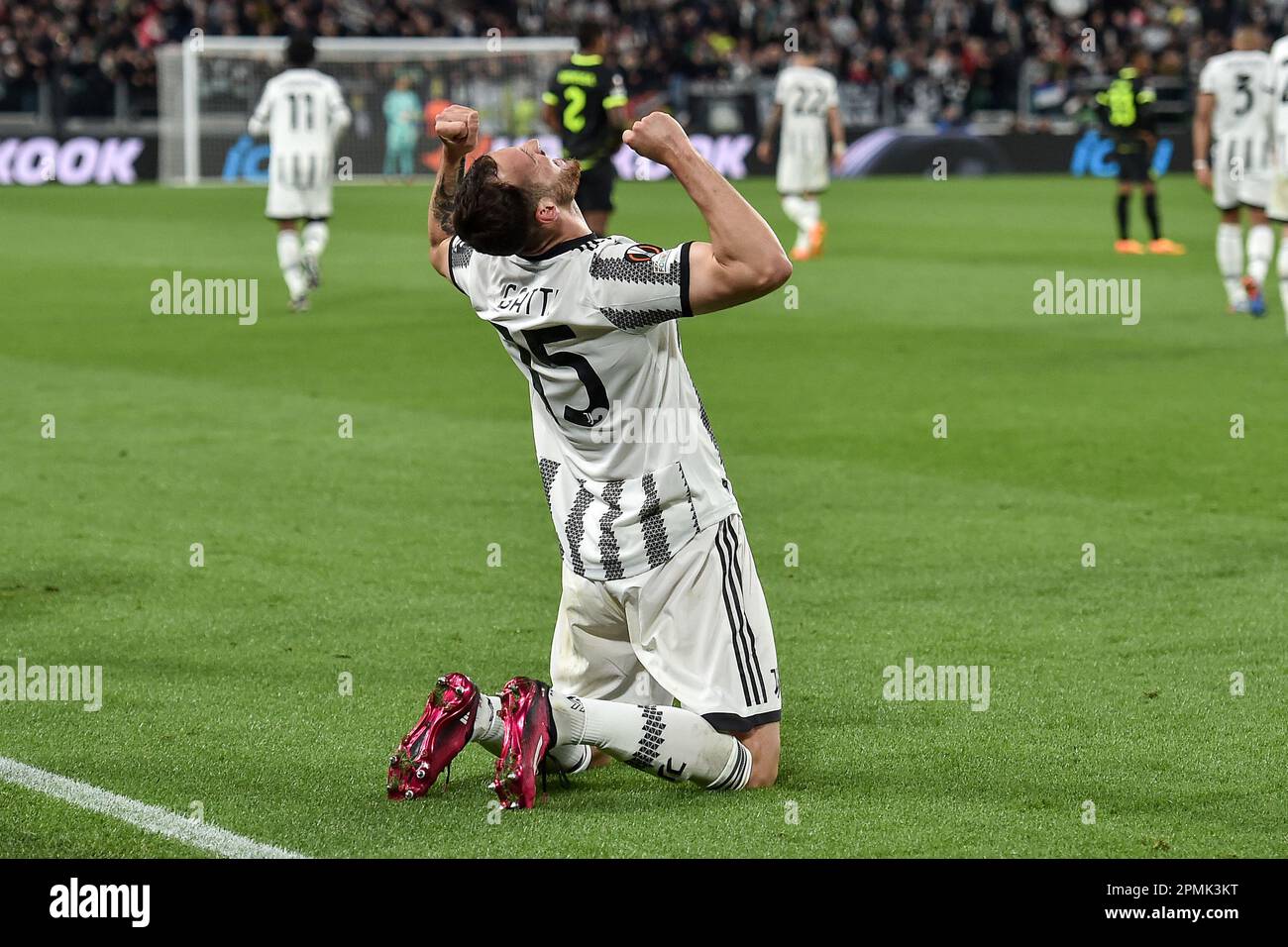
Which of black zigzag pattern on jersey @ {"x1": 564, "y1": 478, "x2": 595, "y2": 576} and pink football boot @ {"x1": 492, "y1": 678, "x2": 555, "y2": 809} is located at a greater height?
black zigzag pattern on jersey @ {"x1": 564, "y1": 478, "x2": 595, "y2": 576}

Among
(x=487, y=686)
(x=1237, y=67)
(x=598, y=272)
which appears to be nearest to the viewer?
(x=598, y=272)

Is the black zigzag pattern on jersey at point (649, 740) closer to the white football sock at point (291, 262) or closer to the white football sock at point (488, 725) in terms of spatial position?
the white football sock at point (488, 725)

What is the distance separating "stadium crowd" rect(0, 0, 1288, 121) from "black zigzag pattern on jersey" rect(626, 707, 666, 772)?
29221mm

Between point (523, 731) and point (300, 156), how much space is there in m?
12.8

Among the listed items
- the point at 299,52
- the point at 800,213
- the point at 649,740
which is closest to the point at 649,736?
the point at 649,740

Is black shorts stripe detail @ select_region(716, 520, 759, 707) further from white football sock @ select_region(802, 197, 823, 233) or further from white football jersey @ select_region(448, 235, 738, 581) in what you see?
white football sock @ select_region(802, 197, 823, 233)

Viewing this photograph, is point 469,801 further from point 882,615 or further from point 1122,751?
point 882,615

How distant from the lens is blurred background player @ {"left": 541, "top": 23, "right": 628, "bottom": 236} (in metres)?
17.8

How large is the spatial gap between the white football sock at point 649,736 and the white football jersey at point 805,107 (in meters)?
16.5

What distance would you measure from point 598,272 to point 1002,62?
3261 centimetres

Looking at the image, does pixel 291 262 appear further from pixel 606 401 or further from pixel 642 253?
pixel 642 253

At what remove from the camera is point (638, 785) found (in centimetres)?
507

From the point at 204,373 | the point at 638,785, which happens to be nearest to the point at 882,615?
the point at 638,785
